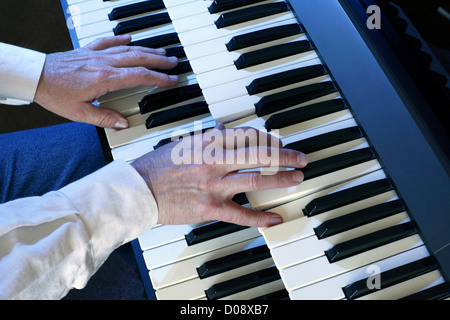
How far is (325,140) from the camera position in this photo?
3.89ft

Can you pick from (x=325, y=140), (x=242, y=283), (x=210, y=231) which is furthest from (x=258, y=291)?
(x=325, y=140)

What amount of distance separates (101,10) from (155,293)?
2.83 ft

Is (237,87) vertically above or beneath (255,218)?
above

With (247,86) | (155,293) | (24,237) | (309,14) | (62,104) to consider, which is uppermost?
(309,14)

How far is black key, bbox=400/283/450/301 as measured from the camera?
41.6 inches

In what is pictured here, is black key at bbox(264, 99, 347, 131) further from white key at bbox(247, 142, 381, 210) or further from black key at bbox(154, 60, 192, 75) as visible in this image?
black key at bbox(154, 60, 192, 75)

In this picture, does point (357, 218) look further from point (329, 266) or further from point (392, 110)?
point (392, 110)

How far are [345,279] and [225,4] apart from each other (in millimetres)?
801

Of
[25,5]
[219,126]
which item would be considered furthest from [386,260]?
[25,5]

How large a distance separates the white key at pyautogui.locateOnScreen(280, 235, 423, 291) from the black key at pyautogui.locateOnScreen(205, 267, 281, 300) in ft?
0.38

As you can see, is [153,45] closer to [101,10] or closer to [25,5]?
[101,10]

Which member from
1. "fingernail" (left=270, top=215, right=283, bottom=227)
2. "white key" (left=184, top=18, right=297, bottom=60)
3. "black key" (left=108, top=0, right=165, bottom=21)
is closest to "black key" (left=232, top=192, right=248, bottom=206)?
"fingernail" (left=270, top=215, right=283, bottom=227)

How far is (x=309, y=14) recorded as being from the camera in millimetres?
1323

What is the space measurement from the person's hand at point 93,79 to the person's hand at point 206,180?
0.78 feet
